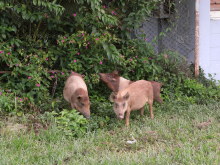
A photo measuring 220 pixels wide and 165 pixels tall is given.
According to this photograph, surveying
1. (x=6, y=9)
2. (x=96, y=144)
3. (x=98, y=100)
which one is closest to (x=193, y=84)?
(x=98, y=100)

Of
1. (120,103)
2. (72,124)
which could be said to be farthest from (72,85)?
(72,124)

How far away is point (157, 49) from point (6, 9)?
4.63 meters

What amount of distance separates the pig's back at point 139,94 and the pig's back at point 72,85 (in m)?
0.97

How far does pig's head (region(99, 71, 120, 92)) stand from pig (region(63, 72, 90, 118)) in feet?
1.78

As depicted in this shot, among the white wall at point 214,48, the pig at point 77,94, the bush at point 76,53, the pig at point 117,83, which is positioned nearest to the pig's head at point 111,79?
the pig at point 117,83

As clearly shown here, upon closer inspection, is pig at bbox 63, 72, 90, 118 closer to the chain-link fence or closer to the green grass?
the green grass

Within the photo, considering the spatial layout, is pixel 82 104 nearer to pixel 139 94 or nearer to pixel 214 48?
pixel 139 94

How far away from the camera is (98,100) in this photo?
26.4ft

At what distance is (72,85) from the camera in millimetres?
7066

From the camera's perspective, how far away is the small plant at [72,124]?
226 inches

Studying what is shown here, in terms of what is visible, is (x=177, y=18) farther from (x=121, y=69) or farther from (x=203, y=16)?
(x=121, y=69)

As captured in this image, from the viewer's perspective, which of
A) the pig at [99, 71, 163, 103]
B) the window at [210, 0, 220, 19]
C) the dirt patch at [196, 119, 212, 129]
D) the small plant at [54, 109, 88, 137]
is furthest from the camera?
the window at [210, 0, 220, 19]

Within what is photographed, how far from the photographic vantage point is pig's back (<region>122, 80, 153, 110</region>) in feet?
21.9

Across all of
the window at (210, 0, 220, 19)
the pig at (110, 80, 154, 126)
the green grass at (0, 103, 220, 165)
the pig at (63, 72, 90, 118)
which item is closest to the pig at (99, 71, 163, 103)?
the pig at (110, 80, 154, 126)
